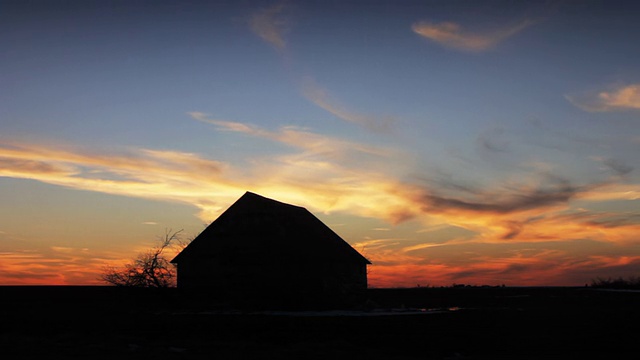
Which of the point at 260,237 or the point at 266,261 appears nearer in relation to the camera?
the point at 266,261

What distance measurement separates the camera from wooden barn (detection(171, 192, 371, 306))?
37625 millimetres

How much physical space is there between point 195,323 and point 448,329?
36.9 ft

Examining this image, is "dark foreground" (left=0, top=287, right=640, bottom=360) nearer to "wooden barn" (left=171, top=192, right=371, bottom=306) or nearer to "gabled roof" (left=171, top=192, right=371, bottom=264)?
"wooden barn" (left=171, top=192, right=371, bottom=306)

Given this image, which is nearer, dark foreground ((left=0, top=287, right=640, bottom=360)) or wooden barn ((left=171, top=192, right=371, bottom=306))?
dark foreground ((left=0, top=287, right=640, bottom=360))

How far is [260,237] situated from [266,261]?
1.73 metres

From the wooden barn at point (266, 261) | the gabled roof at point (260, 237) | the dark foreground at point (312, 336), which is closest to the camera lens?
the dark foreground at point (312, 336)

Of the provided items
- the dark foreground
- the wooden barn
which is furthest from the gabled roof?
the dark foreground

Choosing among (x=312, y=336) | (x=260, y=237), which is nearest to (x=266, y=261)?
(x=260, y=237)

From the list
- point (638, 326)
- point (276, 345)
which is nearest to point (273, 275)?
point (276, 345)

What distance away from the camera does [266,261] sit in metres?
38.1

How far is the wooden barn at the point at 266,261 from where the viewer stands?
37.6 metres

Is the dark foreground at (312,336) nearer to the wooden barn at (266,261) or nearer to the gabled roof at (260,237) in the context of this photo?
the wooden barn at (266,261)

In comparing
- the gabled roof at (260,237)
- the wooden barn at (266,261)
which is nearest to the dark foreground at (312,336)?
the wooden barn at (266,261)

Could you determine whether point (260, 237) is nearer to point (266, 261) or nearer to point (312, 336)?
point (266, 261)
